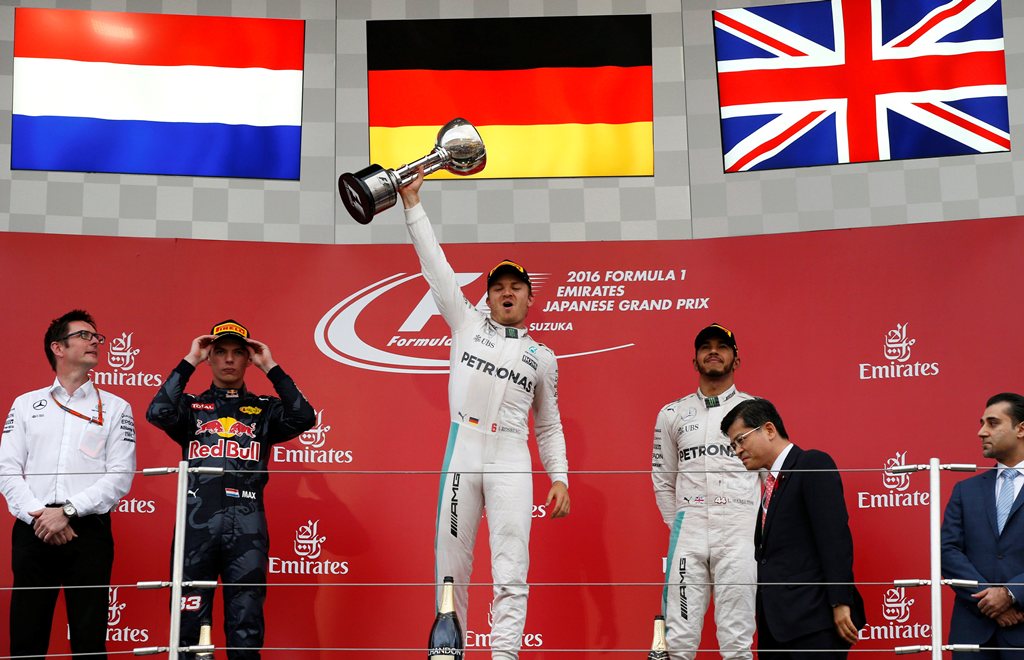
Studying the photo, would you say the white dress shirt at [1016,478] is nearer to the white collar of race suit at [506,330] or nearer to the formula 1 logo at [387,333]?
the white collar of race suit at [506,330]

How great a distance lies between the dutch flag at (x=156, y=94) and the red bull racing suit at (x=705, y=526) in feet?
7.70

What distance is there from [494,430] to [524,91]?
85.8 inches

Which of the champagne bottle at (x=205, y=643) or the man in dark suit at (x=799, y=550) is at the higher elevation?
the man in dark suit at (x=799, y=550)

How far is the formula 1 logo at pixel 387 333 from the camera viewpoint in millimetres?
6137

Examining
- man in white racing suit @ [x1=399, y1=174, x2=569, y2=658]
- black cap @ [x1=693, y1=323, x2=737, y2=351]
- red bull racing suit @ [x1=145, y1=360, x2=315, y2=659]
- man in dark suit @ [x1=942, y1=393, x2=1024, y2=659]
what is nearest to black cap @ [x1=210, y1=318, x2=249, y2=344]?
red bull racing suit @ [x1=145, y1=360, x2=315, y2=659]

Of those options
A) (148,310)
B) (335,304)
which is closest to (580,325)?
(335,304)

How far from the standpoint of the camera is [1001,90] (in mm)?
6090

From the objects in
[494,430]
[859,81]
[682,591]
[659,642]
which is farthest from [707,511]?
[859,81]

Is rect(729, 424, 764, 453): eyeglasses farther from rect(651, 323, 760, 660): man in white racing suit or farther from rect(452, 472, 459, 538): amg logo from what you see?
rect(452, 472, 459, 538): amg logo

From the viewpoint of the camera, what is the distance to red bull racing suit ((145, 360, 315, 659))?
4.81m

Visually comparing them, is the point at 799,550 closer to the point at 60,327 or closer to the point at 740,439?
the point at 740,439

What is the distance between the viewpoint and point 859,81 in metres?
6.24

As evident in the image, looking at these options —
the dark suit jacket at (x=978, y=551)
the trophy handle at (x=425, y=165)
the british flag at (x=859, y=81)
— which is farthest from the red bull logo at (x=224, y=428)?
the british flag at (x=859, y=81)

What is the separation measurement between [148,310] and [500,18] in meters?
2.22
